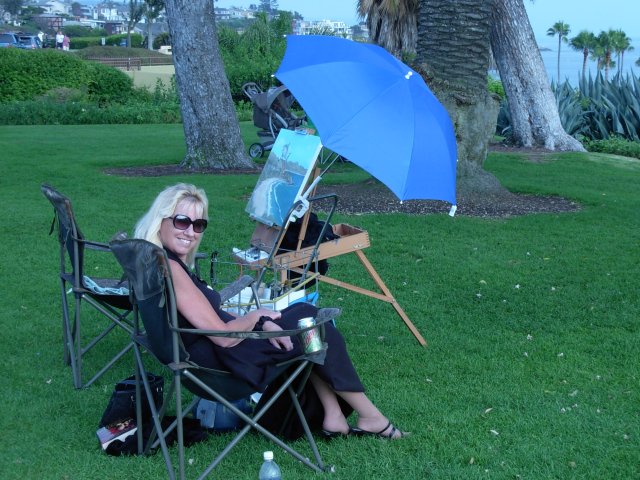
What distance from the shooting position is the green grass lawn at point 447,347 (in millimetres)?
4012

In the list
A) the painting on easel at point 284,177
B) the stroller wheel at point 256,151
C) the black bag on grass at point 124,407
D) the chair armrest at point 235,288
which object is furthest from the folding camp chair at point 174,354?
the stroller wheel at point 256,151

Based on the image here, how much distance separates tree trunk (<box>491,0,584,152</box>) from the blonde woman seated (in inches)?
525

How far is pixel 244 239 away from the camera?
8.42m

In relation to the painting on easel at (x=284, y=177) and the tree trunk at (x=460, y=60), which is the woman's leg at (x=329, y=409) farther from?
the tree trunk at (x=460, y=60)

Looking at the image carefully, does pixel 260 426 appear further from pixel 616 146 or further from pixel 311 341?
pixel 616 146

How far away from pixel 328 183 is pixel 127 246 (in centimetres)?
830

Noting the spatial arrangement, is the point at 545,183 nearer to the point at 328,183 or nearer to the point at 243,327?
the point at 328,183

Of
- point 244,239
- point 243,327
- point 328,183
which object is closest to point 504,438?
point 243,327

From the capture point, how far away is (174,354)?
3.62m

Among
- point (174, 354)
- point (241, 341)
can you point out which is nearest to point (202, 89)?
point (241, 341)

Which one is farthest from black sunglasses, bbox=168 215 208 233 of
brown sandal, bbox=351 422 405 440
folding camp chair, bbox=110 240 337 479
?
brown sandal, bbox=351 422 405 440

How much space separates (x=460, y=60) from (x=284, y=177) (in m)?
5.04

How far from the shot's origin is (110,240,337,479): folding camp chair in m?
Result: 3.52

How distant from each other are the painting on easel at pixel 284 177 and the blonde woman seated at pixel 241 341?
4.59 feet
